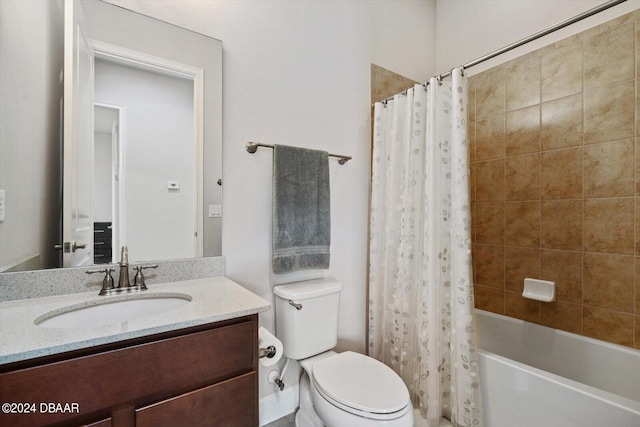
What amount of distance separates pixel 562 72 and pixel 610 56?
0.70 ft

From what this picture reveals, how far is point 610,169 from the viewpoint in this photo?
159cm

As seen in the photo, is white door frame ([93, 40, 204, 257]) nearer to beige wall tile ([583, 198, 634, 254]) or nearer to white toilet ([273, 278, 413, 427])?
white toilet ([273, 278, 413, 427])

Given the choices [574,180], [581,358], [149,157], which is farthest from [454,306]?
[149,157]

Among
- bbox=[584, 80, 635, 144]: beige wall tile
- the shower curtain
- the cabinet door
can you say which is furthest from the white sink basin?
bbox=[584, 80, 635, 144]: beige wall tile

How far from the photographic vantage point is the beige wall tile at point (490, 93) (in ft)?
6.73

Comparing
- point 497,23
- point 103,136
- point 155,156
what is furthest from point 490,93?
point 103,136

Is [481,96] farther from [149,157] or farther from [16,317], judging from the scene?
[16,317]

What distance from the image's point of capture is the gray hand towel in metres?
1.51

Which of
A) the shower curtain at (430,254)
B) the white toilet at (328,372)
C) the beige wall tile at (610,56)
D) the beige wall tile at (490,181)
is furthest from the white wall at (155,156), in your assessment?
the beige wall tile at (610,56)

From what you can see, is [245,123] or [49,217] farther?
[245,123]

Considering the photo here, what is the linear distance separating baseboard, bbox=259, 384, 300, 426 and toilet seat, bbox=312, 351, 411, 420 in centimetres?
36

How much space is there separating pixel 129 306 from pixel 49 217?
45cm

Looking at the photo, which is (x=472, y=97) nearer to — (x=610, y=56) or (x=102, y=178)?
(x=610, y=56)

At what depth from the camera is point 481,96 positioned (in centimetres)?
217
